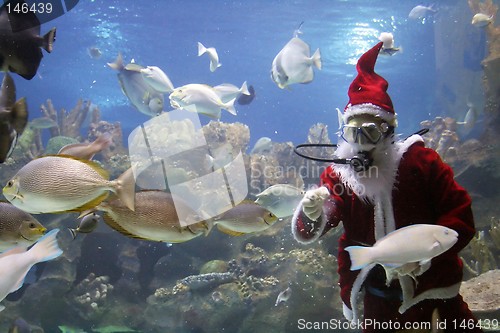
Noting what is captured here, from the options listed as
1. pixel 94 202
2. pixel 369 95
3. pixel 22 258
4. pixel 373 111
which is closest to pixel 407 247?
pixel 373 111

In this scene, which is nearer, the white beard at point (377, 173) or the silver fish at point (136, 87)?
the white beard at point (377, 173)

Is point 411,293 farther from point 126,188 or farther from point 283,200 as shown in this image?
point 283,200

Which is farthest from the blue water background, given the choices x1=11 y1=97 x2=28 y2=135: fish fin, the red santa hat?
x1=11 y1=97 x2=28 y2=135: fish fin

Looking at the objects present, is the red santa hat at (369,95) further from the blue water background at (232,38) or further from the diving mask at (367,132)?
the blue water background at (232,38)

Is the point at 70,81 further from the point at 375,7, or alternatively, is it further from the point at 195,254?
the point at 195,254

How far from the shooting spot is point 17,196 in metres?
1.99

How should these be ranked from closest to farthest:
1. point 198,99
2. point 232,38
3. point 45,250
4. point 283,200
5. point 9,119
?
point 9,119
point 45,250
point 283,200
point 198,99
point 232,38

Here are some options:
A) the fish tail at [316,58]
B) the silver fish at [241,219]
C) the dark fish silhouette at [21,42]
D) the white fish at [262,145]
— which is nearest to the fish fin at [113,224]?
the silver fish at [241,219]

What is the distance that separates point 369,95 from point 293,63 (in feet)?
10.9

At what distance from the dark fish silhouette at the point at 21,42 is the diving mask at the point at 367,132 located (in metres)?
1.91

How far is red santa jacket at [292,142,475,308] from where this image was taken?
7.41 ft

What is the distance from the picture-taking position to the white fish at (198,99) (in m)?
5.79

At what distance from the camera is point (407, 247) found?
1.91 m

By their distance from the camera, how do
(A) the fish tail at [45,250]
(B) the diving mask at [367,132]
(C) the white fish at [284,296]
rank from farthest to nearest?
(C) the white fish at [284,296], (B) the diving mask at [367,132], (A) the fish tail at [45,250]
